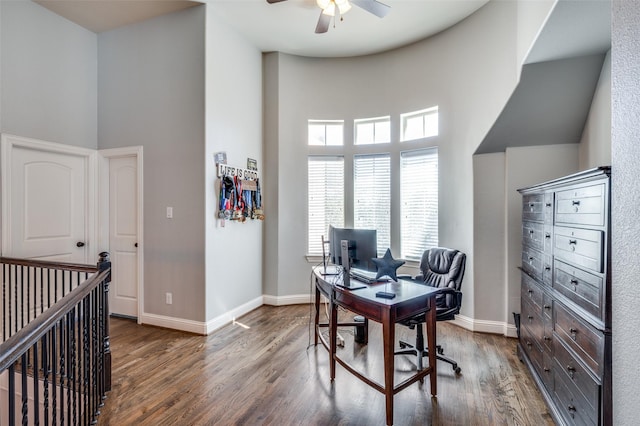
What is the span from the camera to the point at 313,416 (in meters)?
2.08

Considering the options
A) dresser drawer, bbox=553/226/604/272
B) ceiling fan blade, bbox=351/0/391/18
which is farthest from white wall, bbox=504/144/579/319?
ceiling fan blade, bbox=351/0/391/18

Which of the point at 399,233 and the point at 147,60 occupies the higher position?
the point at 147,60

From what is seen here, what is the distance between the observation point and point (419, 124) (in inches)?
166

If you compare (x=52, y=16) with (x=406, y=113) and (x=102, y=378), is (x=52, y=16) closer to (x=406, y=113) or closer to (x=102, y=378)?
(x=102, y=378)

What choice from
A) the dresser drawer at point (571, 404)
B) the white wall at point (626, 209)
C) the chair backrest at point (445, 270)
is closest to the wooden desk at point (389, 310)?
the chair backrest at point (445, 270)

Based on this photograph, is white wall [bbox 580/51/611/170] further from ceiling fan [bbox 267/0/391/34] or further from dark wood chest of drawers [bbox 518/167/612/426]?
ceiling fan [bbox 267/0/391/34]

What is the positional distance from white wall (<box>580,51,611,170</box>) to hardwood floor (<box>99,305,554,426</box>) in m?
1.91

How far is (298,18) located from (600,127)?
3.22 meters

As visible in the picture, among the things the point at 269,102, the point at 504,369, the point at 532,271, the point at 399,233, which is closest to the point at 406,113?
the point at 399,233

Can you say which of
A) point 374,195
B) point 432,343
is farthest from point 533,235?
point 374,195

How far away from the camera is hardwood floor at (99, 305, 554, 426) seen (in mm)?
2082

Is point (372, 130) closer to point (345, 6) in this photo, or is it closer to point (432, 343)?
point (345, 6)

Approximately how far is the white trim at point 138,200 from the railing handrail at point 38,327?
172 centimetres

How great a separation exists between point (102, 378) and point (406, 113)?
4.27 metres
